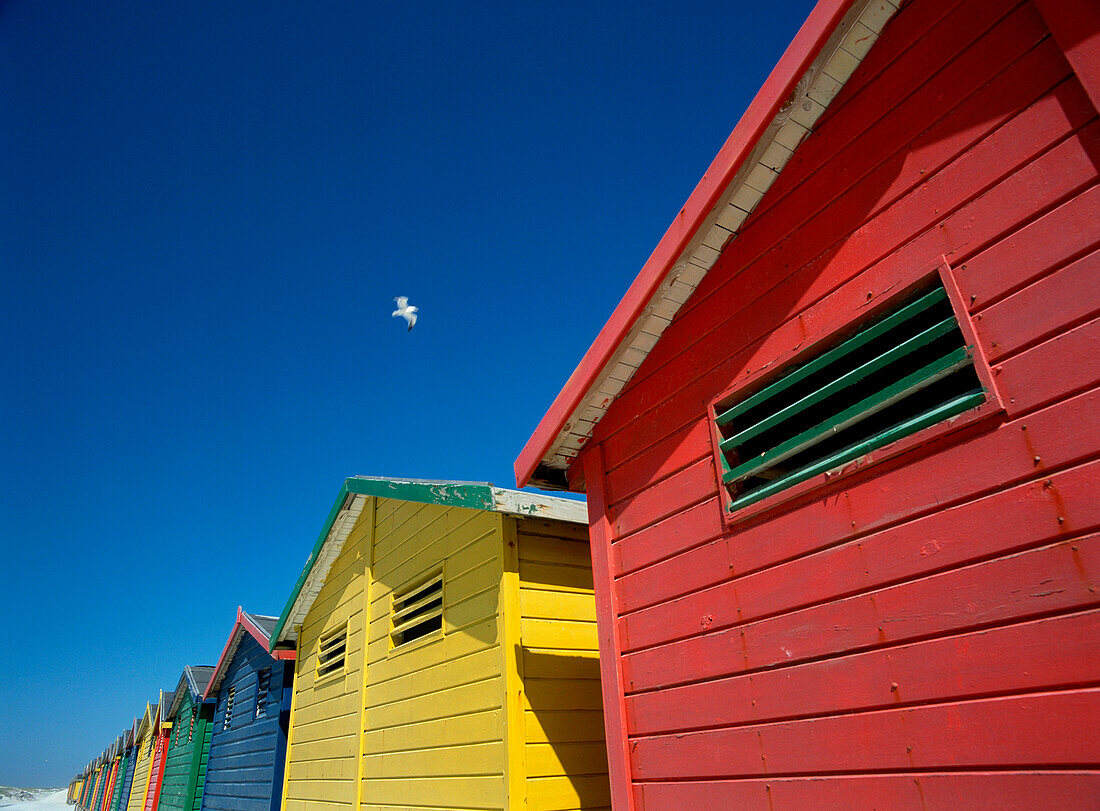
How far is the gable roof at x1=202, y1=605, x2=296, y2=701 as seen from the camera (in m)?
11.6

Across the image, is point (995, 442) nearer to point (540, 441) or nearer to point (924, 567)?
point (924, 567)

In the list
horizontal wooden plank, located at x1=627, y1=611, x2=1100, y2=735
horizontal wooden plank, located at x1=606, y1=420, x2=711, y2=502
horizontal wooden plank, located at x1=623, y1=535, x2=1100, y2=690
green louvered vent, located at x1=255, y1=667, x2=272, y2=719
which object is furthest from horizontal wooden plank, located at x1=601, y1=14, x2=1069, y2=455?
green louvered vent, located at x1=255, y1=667, x2=272, y2=719

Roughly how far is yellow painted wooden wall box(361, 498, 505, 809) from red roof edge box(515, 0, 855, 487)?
1603mm

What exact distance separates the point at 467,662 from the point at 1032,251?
5.15 metres

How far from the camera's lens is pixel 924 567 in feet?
9.57

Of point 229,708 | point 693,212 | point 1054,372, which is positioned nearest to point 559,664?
point 693,212

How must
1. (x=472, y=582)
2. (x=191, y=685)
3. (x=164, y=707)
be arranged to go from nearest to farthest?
(x=472, y=582)
(x=191, y=685)
(x=164, y=707)

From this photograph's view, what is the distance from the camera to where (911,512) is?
3016mm

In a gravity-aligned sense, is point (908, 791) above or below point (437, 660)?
below

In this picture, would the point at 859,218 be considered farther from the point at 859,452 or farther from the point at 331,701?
the point at 331,701

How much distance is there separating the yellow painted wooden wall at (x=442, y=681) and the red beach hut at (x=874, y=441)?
173 cm

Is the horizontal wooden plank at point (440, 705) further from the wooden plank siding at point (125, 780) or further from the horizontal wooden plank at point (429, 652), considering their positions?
the wooden plank siding at point (125, 780)

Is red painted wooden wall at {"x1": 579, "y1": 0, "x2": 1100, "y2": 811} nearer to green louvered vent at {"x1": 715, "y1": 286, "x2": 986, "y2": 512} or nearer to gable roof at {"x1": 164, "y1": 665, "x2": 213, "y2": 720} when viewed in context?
green louvered vent at {"x1": 715, "y1": 286, "x2": 986, "y2": 512}

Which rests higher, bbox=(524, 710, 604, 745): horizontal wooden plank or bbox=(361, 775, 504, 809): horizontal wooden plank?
bbox=(524, 710, 604, 745): horizontal wooden plank
